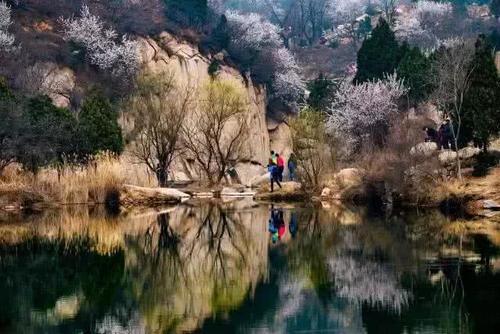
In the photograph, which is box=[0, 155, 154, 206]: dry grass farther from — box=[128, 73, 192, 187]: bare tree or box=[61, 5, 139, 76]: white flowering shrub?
box=[61, 5, 139, 76]: white flowering shrub

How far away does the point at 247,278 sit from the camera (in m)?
13.5

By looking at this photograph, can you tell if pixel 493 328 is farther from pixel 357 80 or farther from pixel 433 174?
pixel 357 80

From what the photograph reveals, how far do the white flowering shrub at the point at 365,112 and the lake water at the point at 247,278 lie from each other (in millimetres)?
18573

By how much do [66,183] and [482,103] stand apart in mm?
16521

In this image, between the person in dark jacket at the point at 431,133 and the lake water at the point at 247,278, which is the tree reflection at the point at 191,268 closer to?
the lake water at the point at 247,278

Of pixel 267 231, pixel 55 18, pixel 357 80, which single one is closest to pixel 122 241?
pixel 267 231

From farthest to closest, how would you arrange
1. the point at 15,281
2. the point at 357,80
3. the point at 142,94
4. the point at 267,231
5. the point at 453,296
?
the point at 357,80 < the point at 142,94 < the point at 267,231 < the point at 15,281 < the point at 453,296

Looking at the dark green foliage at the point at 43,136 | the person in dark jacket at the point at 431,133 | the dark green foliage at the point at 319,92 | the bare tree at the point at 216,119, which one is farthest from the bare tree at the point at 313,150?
the dark green foliage at the point at 319,92

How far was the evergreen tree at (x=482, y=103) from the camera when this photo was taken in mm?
28828

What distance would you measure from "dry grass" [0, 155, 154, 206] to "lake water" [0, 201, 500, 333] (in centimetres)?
681

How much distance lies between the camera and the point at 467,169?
29344 mm

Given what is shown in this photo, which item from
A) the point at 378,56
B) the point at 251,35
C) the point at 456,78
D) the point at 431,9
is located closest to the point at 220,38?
the point at 251,35

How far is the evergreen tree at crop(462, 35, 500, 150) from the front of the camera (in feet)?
94.6

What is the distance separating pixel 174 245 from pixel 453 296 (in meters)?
8.34
